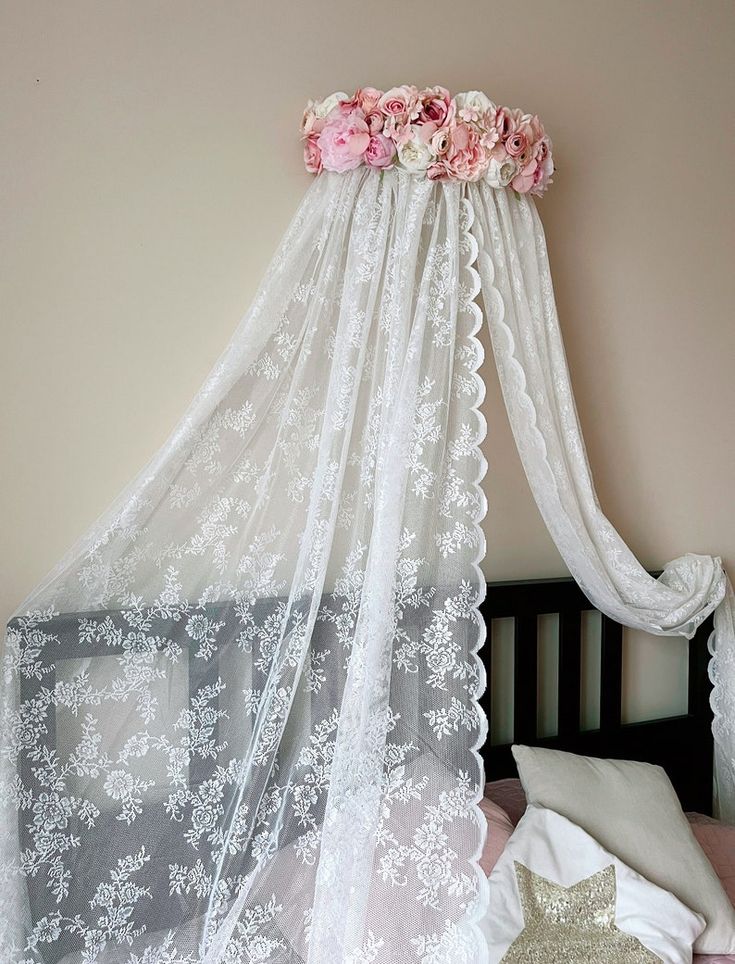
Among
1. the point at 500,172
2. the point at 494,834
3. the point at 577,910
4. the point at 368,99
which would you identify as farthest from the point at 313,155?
the point at 577,910

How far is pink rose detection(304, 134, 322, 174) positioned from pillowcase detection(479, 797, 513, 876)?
1.48 meters

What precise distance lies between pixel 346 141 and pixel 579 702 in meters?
1.64

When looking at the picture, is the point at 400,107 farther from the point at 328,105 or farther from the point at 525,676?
the point at 525,676

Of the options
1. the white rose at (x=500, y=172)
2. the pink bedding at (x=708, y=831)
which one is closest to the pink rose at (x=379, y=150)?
the white rose at (x=500, y=172)

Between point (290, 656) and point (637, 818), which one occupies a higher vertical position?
point (290, 656)

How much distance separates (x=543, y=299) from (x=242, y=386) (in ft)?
2.40

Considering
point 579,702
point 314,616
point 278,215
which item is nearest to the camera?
point 314,616

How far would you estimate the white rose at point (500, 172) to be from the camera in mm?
1944

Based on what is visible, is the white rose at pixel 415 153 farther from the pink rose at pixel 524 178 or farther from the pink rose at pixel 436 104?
the pink rose at pixel 524 178

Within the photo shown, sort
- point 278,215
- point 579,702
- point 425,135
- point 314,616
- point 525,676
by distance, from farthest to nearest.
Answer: point 579,702
point 525,676
point 278,215
point 425,135
point 314,616

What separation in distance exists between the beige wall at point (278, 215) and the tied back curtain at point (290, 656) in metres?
0.24

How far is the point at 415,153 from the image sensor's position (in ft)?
6.29

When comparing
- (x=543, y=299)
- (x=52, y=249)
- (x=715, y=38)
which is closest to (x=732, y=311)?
(x=715, y=38)

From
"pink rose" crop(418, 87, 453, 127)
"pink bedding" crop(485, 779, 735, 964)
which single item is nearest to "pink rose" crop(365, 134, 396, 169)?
"pink rose" crop(418, 87, 453, 127)
